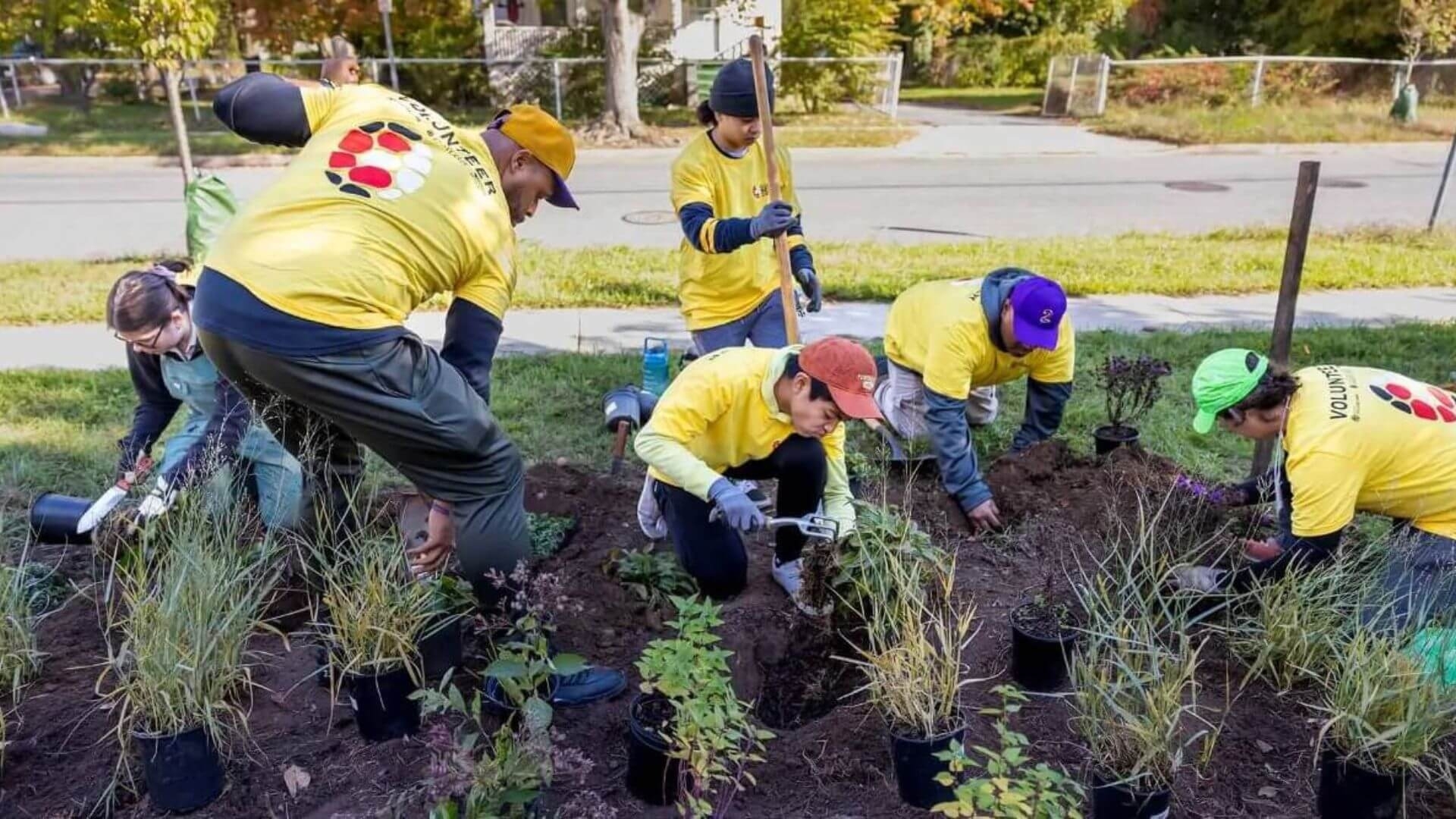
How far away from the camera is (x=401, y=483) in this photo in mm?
4629

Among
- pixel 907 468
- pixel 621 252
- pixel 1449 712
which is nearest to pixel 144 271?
pixel 907 468

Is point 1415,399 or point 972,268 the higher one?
point 1415,399

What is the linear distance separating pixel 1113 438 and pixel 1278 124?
16.8 metres

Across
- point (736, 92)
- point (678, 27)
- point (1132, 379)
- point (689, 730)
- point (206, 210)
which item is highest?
point (678, 27)

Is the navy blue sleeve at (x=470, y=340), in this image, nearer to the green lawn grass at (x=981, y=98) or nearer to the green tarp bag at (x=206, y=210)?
the green tarp bag at (x=206, y=210)

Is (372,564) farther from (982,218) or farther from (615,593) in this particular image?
(982,218)

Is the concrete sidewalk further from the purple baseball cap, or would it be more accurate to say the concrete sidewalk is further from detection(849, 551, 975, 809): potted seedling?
detection(849, 551, 975, 809): potted seedling

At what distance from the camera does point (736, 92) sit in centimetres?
446

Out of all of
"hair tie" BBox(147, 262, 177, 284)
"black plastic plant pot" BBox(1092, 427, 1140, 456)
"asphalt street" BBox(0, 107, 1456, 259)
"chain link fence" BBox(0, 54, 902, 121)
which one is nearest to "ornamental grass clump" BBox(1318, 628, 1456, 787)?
"black plastic plant pot" BBox(1092, 427, 1140, 456)

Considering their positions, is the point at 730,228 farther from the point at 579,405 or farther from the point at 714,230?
the point at 579,405

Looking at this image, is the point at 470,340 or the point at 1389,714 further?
the point at 470,340

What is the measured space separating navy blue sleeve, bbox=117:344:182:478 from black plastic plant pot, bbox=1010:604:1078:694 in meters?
2.98

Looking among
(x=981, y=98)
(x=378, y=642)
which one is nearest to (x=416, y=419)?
(x=378, y=642)

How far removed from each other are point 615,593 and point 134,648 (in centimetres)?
139
